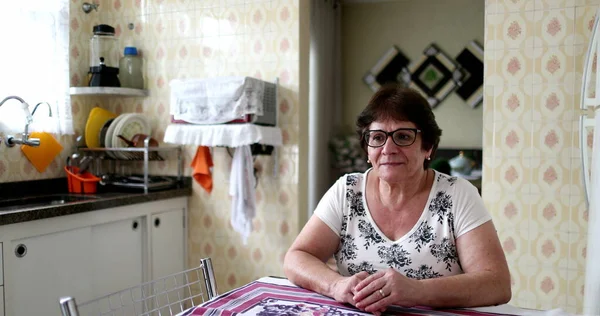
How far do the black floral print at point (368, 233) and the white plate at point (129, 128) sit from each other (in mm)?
1862

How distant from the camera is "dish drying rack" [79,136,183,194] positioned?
9.62 feet

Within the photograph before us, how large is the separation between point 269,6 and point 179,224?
1.29 meters

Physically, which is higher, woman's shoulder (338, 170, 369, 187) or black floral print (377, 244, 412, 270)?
woman's shoulder (338, 170, 369, 187)

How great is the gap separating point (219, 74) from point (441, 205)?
1821 millimetres

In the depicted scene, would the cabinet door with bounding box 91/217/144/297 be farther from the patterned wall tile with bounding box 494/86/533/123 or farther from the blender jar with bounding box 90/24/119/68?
the patterned wall tile with bounding box 494/86/533/123

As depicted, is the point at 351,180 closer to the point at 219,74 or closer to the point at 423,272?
the point at 423,272

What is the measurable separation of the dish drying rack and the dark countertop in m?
0.04

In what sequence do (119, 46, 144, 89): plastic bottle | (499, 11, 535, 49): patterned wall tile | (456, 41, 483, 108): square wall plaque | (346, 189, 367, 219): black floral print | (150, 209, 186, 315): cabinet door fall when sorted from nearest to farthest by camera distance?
1. (346, 189, 367, 219): black floral print
2. (499, 11, 535, 49): patterned wall tile
3. (150, 209, 186, 315): cabinet door
4. (119, 46, 144, 89): plastic bottle
5. (456, 41, 483, 108): square wall plaque

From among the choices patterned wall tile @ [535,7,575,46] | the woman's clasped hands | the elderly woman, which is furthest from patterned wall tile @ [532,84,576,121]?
the woman's clasped hands

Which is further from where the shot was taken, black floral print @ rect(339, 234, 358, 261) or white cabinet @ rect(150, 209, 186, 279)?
white cabinet @ rect(150, 209, 186, 279)

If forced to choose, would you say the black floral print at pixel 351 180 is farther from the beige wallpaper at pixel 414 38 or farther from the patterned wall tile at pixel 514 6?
the beige wallpaper at pixel 414 38

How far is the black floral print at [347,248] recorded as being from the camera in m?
1.60

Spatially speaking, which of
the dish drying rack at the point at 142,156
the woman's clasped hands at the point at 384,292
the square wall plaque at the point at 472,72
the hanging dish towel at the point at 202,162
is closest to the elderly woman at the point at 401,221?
the woman's clasped hands at the point at 384,292

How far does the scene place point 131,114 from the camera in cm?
Result: 310
